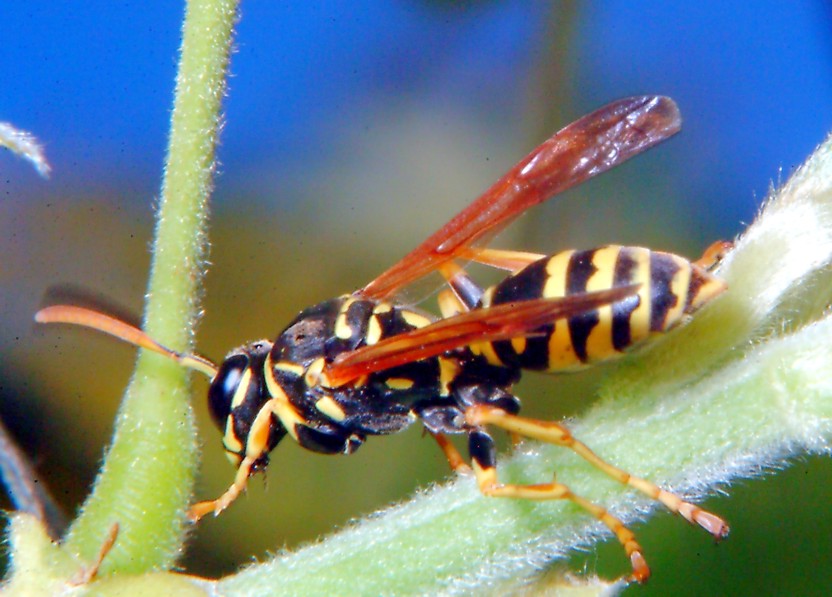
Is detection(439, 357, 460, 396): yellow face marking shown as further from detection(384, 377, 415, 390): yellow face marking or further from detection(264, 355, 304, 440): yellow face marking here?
detection(264, 355, 304, 440): yellow face marking

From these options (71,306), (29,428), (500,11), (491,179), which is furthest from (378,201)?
(71,306)

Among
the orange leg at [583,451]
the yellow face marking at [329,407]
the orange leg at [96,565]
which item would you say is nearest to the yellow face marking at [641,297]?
the orange leg at [583,451]

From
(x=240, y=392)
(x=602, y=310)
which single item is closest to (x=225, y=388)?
(x=240, y=392)

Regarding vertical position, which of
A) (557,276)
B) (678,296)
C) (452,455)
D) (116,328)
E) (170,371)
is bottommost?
(452,455)

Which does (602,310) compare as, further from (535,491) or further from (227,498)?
(227,498)

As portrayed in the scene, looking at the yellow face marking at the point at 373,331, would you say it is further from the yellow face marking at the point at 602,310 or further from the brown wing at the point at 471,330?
the yellow face marking at the point at 602,310

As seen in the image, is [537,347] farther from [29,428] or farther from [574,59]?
[574,59]
